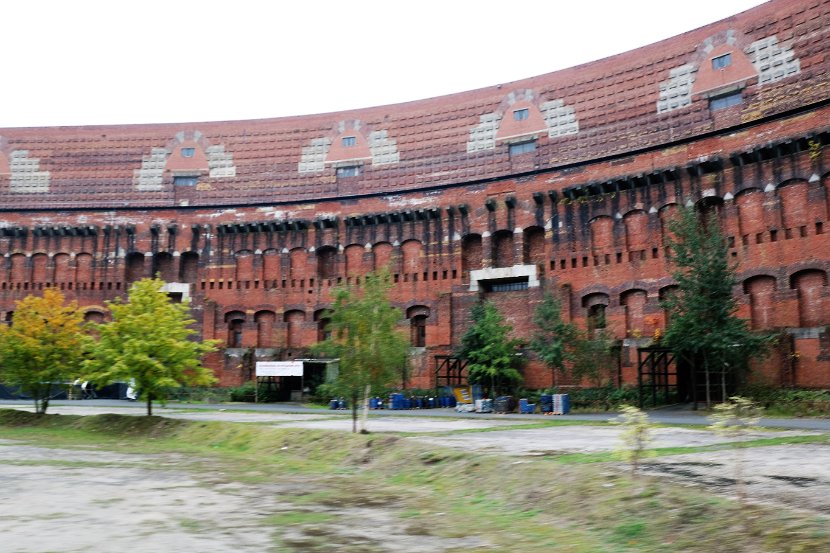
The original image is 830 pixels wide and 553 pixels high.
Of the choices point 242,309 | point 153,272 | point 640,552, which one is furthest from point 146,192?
point 640,552

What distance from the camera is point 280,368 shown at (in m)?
43.0

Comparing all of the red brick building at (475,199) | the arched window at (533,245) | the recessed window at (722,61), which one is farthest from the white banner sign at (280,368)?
the recessed window at (722,61)

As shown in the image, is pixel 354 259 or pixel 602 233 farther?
pixel 354 259

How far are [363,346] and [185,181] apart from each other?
36392mm

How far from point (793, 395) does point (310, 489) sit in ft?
77.4

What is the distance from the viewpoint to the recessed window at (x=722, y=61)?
122 feet

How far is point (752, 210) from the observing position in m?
34.2

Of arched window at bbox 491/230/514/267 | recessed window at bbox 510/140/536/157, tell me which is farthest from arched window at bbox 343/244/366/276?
recessed window at bbox 510/140/536/157

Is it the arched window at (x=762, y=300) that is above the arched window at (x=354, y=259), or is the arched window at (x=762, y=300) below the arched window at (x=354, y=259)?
below

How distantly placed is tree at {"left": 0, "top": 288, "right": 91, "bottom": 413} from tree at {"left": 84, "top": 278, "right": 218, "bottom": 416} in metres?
3.40

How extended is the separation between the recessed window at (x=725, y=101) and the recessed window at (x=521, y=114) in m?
10.9

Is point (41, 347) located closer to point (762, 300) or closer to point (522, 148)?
point (522, 148)

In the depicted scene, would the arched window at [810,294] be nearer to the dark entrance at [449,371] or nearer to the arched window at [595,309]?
the arched window at [595,309]

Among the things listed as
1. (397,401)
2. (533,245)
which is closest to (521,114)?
(533,245)
